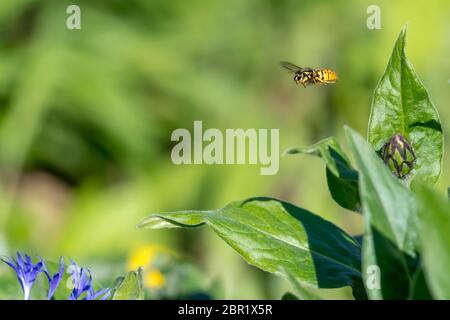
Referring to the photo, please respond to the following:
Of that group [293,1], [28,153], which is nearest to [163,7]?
[293,1]

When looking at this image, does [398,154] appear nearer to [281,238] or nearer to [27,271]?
[281,238]

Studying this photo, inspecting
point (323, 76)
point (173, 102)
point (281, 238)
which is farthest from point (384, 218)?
point (173, 102)

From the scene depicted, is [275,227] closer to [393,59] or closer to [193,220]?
[193,220]

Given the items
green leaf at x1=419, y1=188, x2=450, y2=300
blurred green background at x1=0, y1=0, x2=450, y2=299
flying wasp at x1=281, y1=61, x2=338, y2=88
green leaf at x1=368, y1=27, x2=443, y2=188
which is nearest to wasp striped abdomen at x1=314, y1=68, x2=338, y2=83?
flying wasp at x1=281, y1=61, x2=338, y2=88

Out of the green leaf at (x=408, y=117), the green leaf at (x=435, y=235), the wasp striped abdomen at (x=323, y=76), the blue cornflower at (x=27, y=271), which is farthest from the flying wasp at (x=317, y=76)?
the green leaf at (x=435, y=235)

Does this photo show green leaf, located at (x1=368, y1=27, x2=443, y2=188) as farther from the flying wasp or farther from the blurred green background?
the blurred green background

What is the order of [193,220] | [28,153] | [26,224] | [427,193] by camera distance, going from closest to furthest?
[427,193], [193,220], [26,224], [28,153]

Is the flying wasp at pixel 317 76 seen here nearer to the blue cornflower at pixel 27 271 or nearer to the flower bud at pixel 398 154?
the flower bud at pixel 398 154
